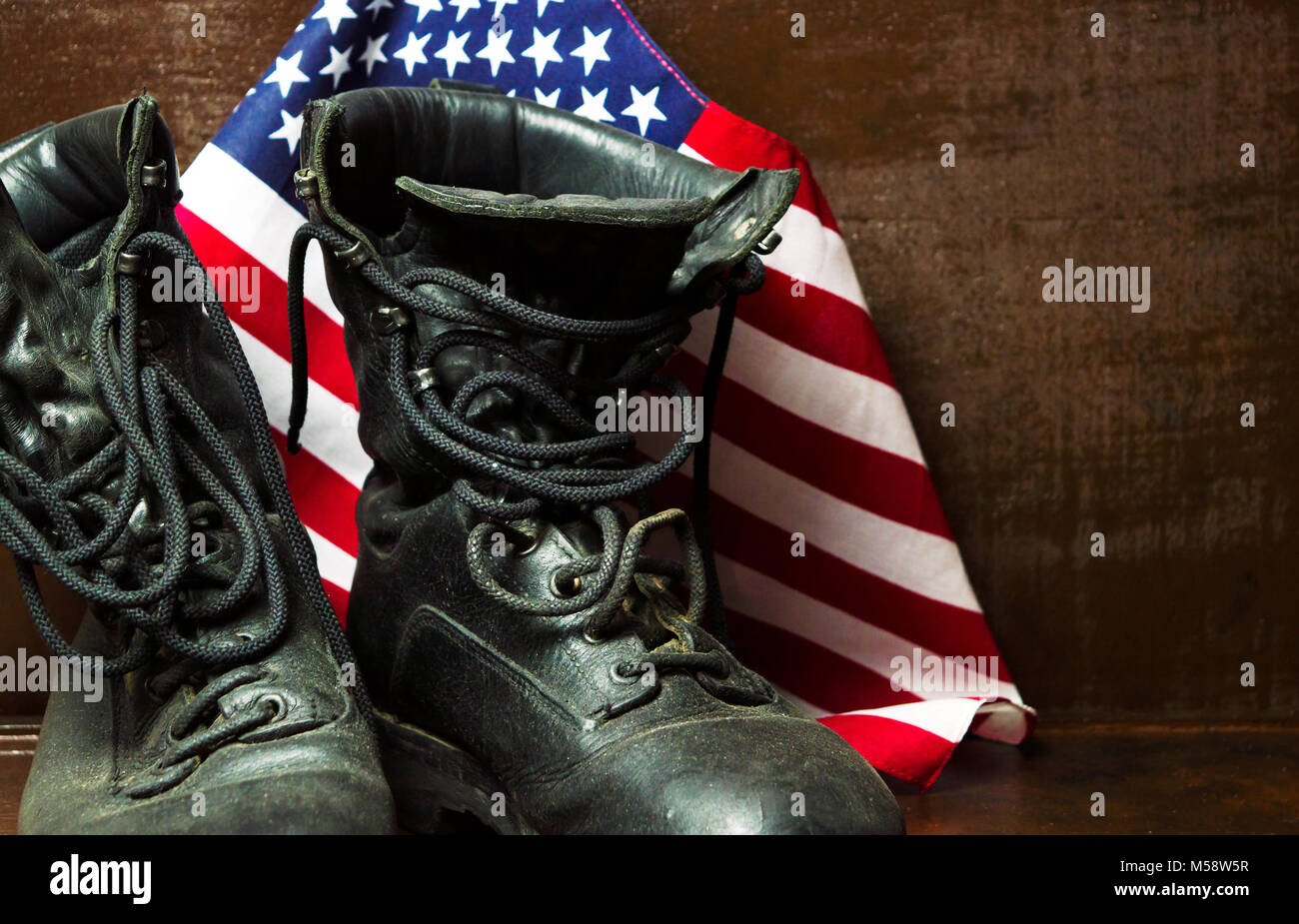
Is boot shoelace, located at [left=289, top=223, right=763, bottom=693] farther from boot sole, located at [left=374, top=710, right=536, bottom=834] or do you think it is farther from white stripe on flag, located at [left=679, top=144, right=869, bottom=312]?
white stripe on flag, located at [left=679, top=144, right=869, bottom=312]

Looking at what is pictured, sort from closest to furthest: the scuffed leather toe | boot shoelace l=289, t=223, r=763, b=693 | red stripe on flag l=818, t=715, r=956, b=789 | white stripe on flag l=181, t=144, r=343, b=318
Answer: the scuffed leather toe → boot shoelace l=289, t=223, r=763, b=693 → red stripe on flag l=818, t=715, r=956, b=789 → white stripe on flag l=181, t=144, r=343, b=318

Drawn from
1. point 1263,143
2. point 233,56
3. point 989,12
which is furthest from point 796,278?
point 233,56

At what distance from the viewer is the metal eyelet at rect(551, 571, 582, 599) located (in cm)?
74

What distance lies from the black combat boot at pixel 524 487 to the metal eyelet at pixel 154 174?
0.09 m

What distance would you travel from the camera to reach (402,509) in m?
0.82

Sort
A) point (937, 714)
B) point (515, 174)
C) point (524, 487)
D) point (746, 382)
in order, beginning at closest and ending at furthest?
point (524, 487), point (515, 174), point (937, 714), point (746, 382)

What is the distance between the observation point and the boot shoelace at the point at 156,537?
2.32 ft

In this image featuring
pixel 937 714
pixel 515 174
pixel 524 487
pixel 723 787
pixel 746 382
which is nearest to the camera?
pixel 723 787

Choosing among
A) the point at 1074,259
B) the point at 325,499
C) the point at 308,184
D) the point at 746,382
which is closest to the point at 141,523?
the point at 308,184

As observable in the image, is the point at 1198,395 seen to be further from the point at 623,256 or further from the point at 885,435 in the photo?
the point at 623,256

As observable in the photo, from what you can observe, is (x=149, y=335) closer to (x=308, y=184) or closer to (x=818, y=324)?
(x=308, y=184)

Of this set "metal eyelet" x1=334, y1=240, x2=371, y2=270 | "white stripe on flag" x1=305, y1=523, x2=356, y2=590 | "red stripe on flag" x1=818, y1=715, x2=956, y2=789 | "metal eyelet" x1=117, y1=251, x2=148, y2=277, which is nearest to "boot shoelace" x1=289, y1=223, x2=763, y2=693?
"metal eyelet" x1=334, y1=240, x2=371, y2=270

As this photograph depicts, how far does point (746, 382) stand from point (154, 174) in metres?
0.55

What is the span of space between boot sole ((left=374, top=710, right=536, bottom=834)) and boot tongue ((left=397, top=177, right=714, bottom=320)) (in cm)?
30
